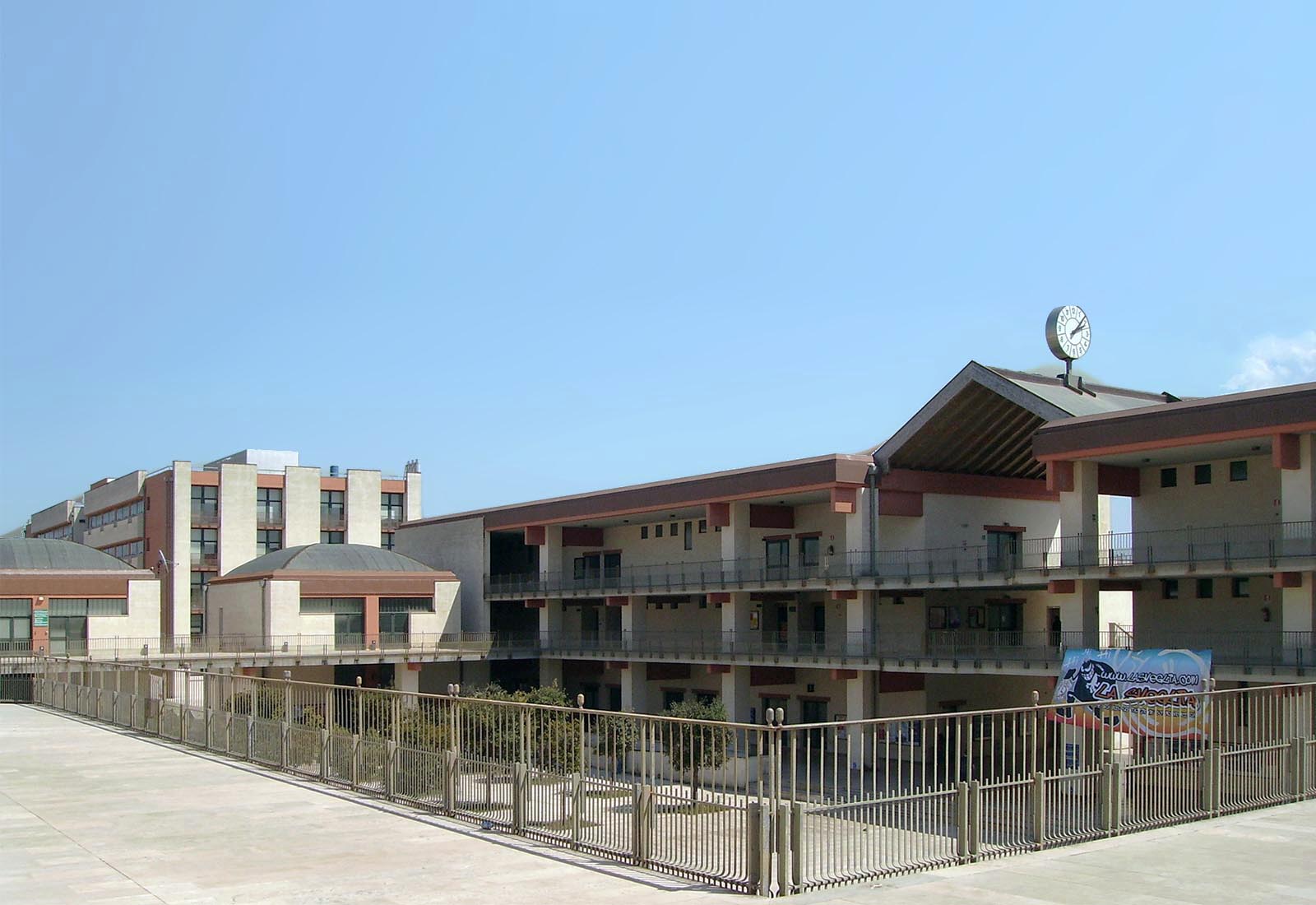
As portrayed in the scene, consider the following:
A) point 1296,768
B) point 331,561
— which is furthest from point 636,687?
point 1296,768

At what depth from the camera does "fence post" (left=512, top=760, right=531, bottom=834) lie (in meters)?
18.0

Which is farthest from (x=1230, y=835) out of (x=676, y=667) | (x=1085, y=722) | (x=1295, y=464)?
(x=676, y=667)

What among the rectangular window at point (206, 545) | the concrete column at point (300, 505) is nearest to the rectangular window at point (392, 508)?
the concrete column at point (300, 505)

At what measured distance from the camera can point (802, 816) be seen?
14188 mm

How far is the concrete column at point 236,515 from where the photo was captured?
92.1 metres

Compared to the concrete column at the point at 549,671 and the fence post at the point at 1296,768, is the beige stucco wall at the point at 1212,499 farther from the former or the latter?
the concrete column at the point at 549,671

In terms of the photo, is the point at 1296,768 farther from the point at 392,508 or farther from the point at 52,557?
the point at 392,508

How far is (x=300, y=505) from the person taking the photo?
313ft

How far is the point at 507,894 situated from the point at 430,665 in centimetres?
6130

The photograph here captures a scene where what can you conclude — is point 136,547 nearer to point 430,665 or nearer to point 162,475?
point 162,475

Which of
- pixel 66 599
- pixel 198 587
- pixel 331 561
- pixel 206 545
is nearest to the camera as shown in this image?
pixel 66 599

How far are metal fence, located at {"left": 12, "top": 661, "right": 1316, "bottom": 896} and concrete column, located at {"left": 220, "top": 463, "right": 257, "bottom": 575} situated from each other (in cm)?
7144

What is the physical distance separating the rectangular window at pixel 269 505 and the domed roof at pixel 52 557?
21.3m

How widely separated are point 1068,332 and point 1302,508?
1267 cm
